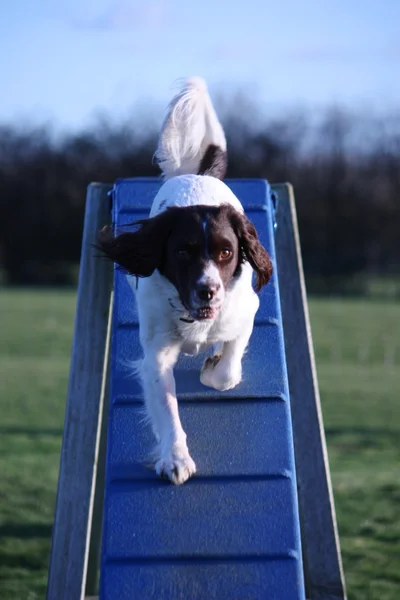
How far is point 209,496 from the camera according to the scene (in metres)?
4.31

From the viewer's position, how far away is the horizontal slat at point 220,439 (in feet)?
14.4

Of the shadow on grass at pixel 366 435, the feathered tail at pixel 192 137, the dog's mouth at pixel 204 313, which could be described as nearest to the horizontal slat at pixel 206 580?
the dog's mouth at pixel 204 313

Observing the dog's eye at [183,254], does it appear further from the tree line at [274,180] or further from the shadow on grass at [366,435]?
the tree line at [274,180]

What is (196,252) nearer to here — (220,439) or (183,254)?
(183,254)

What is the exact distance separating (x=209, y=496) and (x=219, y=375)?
1.88ft

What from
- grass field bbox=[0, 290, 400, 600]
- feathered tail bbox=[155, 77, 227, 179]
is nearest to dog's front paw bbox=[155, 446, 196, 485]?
feathered tail bbox=[155, 77, 227, 179]

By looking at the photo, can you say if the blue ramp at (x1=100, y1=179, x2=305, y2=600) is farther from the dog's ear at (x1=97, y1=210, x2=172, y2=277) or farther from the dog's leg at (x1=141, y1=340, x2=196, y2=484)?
the dog's ear at (x1=97, y1=210, x2=172, y2=277)

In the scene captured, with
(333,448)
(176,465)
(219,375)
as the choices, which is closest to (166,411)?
(176,465)

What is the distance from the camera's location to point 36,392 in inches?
605

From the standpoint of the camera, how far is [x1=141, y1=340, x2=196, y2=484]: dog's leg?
4.32 metres

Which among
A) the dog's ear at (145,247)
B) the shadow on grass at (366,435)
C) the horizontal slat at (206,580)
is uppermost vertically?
the shadow on grass at (366,435)

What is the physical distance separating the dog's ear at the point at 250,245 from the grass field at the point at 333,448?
7.60 ft

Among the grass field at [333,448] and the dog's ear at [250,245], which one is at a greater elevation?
the grass field at [333,448]

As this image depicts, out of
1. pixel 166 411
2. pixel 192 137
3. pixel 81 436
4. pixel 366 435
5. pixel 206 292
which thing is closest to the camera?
pixel 206 292
